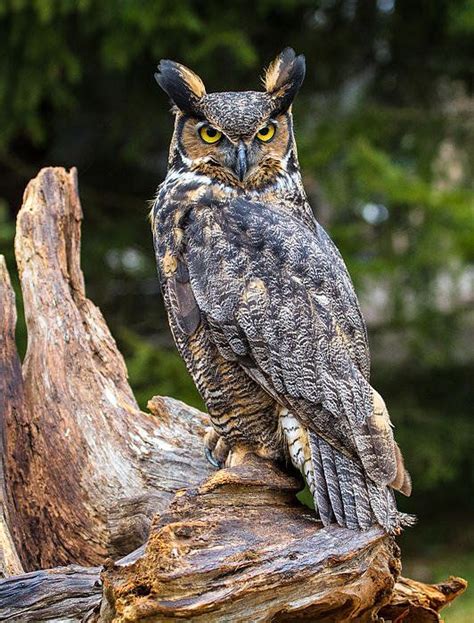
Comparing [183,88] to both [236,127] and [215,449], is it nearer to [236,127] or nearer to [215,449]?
[236,127]

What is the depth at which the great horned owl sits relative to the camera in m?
2.90

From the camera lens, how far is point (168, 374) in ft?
19.5

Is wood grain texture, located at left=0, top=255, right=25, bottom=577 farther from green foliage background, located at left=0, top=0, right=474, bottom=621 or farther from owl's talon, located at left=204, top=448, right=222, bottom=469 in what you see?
green foliage background, located at left=0, top=0, right=474, bottom=621

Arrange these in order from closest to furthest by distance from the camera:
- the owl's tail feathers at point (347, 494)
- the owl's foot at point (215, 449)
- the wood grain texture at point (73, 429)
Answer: the owl's tail feathers at point (347, 494) → the wood grain texture at point (73, 429) → the owl's foot at point (215, 449)

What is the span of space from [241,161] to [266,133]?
0.19 metres

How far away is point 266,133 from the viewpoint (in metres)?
3.26

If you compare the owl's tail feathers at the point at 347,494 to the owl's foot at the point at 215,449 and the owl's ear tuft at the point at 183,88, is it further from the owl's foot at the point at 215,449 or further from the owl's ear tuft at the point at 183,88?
the owl's ear tuft at the point at 183,88

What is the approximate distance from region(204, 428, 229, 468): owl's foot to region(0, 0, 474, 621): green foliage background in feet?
7.53

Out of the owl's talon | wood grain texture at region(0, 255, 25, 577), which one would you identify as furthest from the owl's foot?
wood grain texture at region(0, 255, 25, 577)

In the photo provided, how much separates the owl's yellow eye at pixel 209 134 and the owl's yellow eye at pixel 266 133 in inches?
5.6

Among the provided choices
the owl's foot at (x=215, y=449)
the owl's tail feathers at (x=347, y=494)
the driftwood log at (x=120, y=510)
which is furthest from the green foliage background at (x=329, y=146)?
the owl's tail feathers at (x=347, y=494)

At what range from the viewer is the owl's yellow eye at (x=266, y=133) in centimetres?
322

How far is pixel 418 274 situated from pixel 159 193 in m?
3.34

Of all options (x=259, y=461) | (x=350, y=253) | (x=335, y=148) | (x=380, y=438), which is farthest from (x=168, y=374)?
(x=380, y=438)
